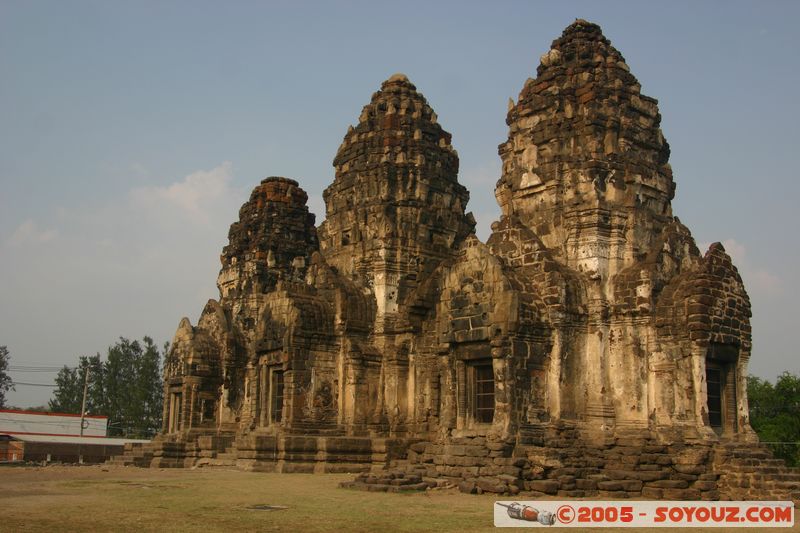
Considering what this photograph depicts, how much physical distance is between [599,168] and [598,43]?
3.56 meters

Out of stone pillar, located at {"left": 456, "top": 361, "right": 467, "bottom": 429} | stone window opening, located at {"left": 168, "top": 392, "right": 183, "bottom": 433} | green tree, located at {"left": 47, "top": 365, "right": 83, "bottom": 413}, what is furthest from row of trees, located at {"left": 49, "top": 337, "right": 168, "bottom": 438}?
stone pillar, located at {"left": 456, "top": 361, "right": 467, "bottom": 429}

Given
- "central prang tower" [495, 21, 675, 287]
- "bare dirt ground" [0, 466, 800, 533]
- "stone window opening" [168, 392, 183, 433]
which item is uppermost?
"central prang tower" [495, 21, 675, 287]

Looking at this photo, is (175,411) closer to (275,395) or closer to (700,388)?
(275,395)

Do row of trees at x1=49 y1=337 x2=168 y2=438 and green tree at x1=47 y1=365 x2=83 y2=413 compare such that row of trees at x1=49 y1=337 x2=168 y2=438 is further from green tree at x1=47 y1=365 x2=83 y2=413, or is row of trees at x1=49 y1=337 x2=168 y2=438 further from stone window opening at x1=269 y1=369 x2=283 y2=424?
stone window opening at x1=269 y1=369 x2=283 y2=424

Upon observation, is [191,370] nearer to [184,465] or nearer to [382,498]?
[184,465]

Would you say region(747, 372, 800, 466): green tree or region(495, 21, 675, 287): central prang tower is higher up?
region(495, 21, 675, 287): central prang tower

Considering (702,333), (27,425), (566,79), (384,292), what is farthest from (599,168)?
(27,425)

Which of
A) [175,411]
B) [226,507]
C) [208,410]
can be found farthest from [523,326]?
[175,411]

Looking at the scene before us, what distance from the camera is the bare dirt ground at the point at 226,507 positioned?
10.4 m

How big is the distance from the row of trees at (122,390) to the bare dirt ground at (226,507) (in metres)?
46.4

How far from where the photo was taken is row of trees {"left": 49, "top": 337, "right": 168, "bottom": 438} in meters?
62.0

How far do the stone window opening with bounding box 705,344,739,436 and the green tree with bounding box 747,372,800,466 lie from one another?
19917 mm

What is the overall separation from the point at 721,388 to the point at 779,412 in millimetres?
24070

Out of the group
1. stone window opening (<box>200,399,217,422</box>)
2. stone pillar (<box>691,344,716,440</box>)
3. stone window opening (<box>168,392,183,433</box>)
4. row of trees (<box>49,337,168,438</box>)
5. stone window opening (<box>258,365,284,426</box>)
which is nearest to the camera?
stone pillar (<box>691,344,716,440</box>)
